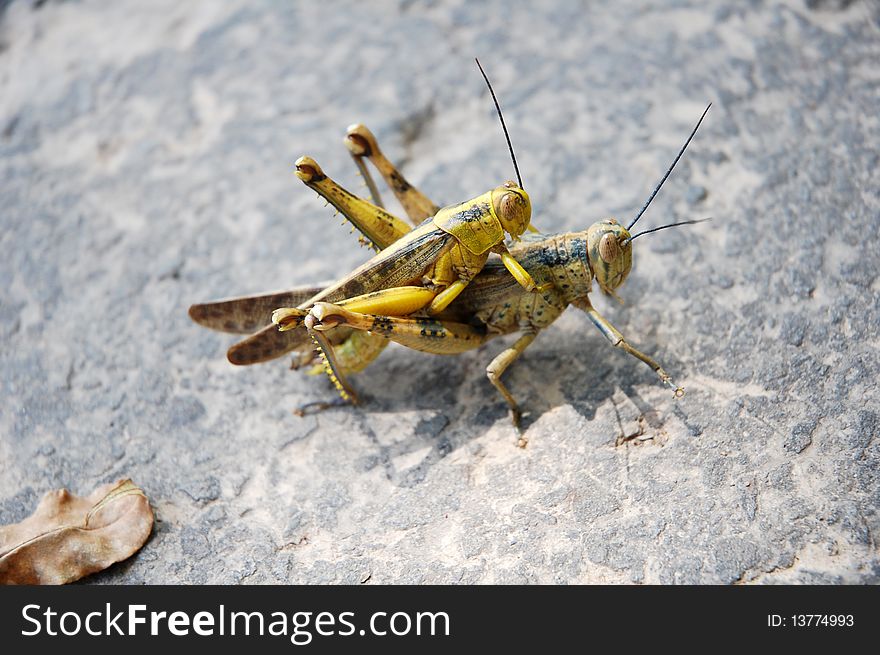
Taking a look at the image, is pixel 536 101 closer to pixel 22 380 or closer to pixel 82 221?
pixel 82 221

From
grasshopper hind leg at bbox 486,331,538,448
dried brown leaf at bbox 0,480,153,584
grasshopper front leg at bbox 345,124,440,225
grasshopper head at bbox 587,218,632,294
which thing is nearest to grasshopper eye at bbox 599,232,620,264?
grasshopper head at bbox 587,218,632,294

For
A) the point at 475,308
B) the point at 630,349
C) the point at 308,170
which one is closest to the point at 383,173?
the point at 308,170

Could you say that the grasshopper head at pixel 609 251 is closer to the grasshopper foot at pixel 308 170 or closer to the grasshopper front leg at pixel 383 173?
the grasshopper front leg at pixel 383 173

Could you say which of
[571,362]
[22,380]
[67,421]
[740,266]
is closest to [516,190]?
[571,362]

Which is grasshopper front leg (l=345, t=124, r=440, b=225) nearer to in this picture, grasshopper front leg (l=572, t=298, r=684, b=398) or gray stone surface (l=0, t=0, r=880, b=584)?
gray stone surface (l=0, t=0, r=880, b=584)

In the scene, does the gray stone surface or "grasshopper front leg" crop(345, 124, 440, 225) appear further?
"grasshopper front leg" crop(345, 124, 440, 225)

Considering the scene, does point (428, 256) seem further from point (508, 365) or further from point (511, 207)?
point (508, 365)

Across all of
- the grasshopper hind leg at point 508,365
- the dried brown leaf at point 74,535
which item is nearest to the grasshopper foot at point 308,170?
the grasshopper hind leg at point 508,365
